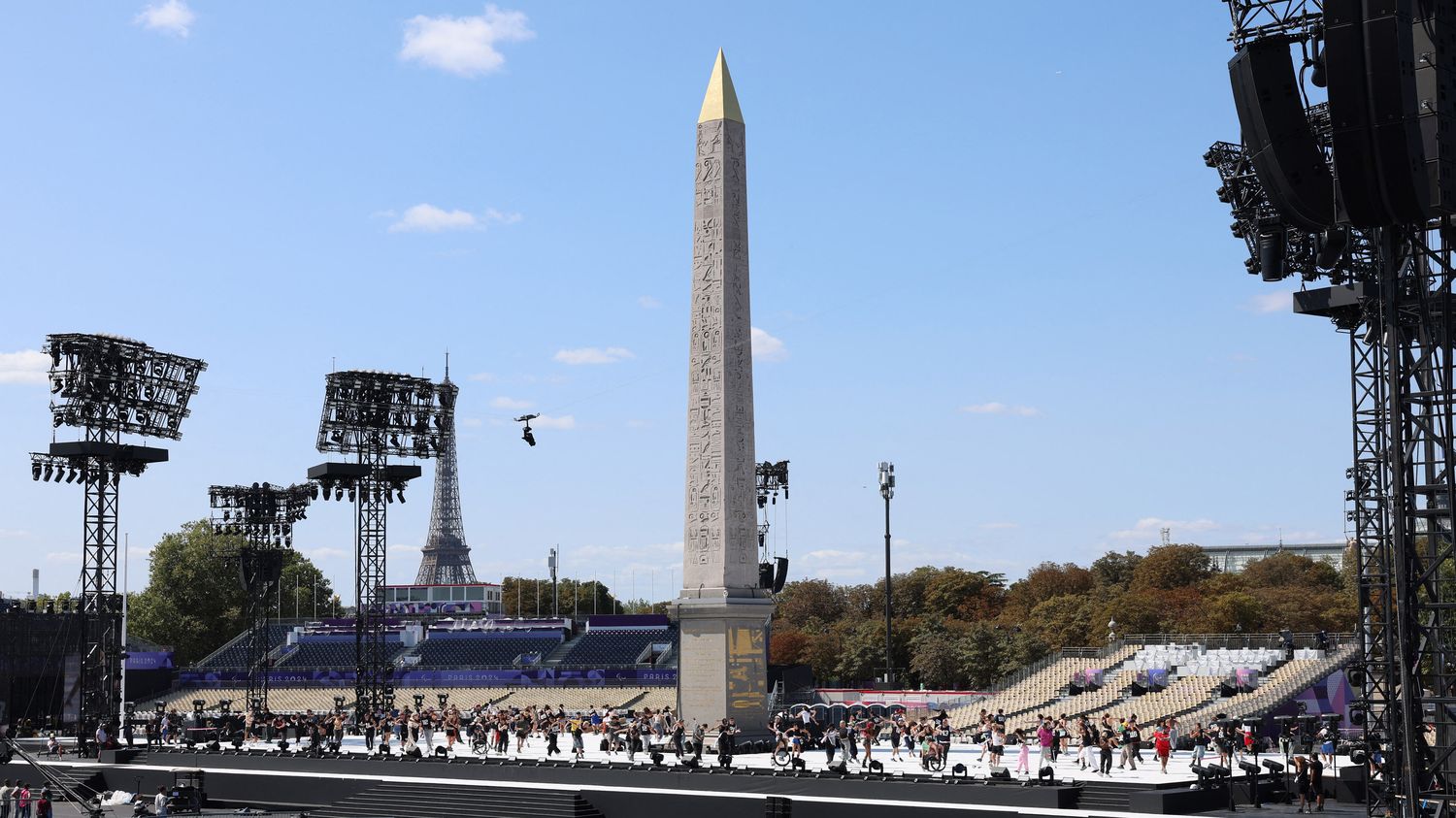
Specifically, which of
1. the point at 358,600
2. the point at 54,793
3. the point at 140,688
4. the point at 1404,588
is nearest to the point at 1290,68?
the point at 1404,588

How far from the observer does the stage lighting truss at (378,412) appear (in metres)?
54.2

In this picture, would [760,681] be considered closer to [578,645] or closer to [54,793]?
[54,793]

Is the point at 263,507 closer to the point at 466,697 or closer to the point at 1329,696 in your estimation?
the point at 466,697

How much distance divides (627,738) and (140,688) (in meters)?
50.1

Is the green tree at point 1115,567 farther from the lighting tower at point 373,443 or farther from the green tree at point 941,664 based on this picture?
the lighting tower at point 373,443

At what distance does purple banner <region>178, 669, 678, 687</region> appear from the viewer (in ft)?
233

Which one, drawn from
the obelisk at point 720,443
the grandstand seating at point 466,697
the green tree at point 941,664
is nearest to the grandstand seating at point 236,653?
the grandstand seating at point 466,697

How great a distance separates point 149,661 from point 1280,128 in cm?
7478

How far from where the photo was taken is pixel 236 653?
3430 inches

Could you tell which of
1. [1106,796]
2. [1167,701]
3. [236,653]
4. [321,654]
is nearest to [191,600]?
[236,653]

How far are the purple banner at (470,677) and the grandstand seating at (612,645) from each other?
3.40 meters

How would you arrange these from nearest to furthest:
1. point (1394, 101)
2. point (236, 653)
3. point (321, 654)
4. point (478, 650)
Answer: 1. point (1394, 101)
2. point (478, 650)
3. point (321, 654)
4. point (236, 653)

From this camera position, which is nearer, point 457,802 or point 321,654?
point 457,802

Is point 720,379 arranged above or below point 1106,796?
above
